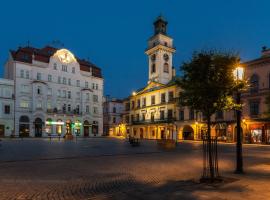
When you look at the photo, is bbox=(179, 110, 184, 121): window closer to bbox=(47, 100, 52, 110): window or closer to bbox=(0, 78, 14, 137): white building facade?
bbox=(47, 100, 52, 110): window

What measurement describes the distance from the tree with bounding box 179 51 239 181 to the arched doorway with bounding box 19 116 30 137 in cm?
5257

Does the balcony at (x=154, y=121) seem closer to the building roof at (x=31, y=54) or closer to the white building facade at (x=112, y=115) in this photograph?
the white building facade at (x=112, y=115)

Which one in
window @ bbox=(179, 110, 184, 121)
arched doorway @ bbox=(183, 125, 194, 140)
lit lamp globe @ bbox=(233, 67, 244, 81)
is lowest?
arched doorway @ bbox=(183, 125, 194, 140)

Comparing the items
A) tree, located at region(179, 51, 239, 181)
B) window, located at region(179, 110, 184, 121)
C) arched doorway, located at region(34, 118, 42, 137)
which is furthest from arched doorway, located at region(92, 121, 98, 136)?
tree, located at region(179, 51, 239, 181)

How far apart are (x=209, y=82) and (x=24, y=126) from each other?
176ft

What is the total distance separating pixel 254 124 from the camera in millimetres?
36938

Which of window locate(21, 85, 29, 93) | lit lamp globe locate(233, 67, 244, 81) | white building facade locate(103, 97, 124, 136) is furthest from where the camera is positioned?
white building facade locate(103, 97, 124, 136)

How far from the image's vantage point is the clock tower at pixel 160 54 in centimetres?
6100

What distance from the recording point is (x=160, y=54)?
60.9 metres

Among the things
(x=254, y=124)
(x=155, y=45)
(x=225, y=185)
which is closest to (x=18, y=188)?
(x=225, y=185)

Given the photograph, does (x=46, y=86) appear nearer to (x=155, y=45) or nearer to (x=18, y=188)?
(x=155, y=45)

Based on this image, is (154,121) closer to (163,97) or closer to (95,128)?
(163,97)

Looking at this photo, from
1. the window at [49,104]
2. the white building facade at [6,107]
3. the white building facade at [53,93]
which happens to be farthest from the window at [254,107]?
the white building facade at [6,107]

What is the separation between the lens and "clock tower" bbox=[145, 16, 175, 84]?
2402 inches
